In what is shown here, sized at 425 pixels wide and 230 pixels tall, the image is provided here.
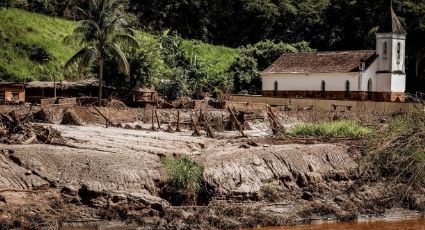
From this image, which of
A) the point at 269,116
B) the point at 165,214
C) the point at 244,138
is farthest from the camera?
the point at 269,116

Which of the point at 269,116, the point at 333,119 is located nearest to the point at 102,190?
the point at 269,116

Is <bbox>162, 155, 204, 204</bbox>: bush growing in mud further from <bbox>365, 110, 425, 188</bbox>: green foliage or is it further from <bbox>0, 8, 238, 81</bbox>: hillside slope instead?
<bbox>0, 8, 238, 81</bbox>: hillside slope

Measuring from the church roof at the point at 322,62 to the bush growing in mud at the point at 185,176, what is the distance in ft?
123

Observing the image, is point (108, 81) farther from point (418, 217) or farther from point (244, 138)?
point (418, 217)

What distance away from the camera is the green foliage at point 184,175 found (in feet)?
88.6

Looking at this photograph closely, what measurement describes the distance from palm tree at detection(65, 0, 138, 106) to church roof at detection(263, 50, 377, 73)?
22.6 m

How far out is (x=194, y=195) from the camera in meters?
27.0

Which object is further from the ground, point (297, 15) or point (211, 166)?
point (297, 15)

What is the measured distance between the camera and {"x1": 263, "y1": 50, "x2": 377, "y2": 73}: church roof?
63812 millimetres

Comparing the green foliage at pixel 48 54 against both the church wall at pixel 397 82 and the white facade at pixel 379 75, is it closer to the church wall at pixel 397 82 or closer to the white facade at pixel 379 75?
the white facade at pixel 379 75

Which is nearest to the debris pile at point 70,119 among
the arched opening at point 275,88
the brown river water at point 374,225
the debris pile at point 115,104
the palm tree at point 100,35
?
the palm tree at point 100,35

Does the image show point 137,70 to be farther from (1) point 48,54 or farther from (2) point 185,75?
(1) point 48,54

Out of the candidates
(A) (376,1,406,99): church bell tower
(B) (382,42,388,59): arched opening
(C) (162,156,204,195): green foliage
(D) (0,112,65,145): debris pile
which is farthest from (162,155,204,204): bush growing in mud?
(B) (382,42,388,59): arched opening

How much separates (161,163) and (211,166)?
1.89m
